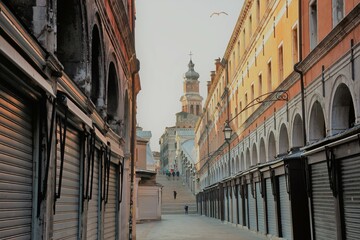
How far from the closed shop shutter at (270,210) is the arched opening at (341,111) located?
7.30 metres

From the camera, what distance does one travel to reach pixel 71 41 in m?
10.4

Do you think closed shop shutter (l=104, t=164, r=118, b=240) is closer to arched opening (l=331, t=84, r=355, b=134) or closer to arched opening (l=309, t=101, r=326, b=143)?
arched opening (l=331, t=84, r=355, b=134)

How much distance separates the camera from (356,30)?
12.7 m

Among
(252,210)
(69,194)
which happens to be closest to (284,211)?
(252,210)

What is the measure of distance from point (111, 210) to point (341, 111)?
652 centimetres

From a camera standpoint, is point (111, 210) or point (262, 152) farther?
point (262, 152)

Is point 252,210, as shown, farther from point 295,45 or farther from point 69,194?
point 69,194

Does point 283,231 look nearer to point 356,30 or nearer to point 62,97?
point 356,30

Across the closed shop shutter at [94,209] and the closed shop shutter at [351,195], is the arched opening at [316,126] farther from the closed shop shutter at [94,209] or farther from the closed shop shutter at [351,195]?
the closed shop shutter at [94,209]

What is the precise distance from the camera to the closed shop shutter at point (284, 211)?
1964 centimetres

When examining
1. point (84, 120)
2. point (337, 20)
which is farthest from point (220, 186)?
point (84, 120)

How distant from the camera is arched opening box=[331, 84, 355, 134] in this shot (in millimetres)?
15109

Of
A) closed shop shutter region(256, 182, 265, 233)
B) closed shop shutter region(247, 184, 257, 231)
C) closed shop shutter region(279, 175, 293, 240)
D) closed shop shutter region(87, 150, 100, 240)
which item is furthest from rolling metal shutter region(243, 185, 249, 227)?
closed shop shutter region(87, 150, 100, 240)

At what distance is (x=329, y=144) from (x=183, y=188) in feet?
221
